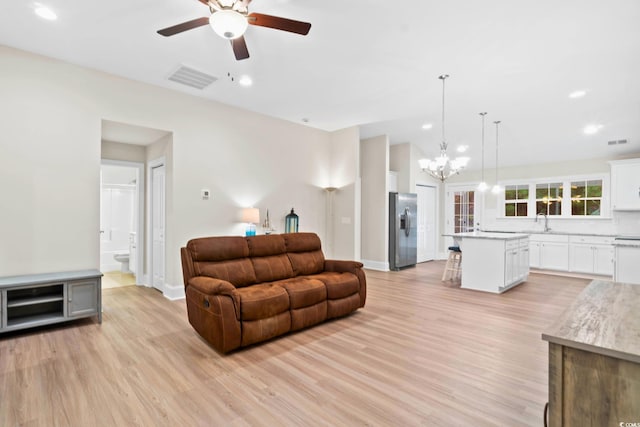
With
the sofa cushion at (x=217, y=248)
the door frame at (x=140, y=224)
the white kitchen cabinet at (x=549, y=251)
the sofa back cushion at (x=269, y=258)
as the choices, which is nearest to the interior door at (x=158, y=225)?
the door frame at (x=140, y=224)

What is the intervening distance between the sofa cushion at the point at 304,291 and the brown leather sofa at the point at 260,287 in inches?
0.4

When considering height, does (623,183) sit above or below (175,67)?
below

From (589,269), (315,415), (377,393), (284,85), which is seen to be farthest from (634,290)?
(589,269)

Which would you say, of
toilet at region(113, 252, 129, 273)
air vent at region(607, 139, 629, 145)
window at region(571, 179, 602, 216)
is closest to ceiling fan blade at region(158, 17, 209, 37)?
toilet at region(113, 252, 129, 273)

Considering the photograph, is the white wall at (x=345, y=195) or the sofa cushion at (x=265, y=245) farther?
the white wall at (x=345, y=195)

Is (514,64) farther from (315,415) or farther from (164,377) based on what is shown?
(164,377)

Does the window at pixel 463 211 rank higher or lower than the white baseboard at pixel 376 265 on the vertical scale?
higher

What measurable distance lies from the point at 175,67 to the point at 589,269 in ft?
27.6

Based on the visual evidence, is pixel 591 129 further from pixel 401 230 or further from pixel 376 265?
pixel 376 265

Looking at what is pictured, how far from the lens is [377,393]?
7.09ft

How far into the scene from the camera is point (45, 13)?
2811 millimetres

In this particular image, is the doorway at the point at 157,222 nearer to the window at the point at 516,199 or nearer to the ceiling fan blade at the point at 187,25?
the ceiling fan blade at the point at 187,25

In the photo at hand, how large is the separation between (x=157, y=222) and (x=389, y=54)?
13.9 ft

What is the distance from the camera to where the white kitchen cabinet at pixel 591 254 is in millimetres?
6203
